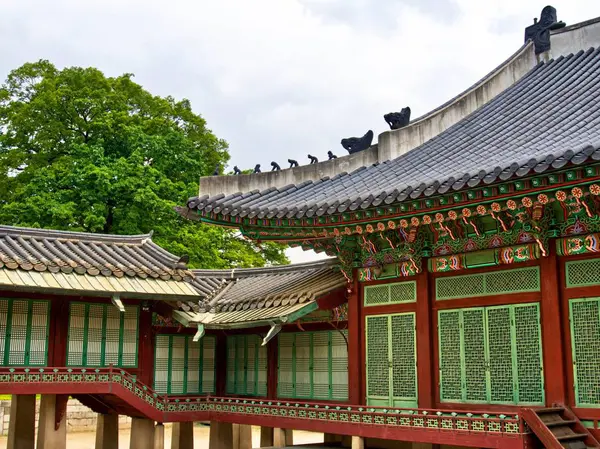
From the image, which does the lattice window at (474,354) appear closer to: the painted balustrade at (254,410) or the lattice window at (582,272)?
the painted balustrade at (254,410)

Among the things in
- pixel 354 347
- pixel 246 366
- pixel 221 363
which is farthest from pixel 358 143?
pixel 221 363

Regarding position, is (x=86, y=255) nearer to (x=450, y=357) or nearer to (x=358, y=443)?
(x=358, y=443)

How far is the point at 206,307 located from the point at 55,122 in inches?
711

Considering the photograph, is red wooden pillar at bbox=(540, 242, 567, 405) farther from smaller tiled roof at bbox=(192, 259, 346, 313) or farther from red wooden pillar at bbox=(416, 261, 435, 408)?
smaller tiled roof at bbox=(192, 259, 346, 313)

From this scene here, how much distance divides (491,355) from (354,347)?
309cm

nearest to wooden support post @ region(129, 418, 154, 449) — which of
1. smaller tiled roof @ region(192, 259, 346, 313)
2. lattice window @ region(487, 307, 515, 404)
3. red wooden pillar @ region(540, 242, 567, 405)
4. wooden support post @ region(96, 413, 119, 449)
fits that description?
wooden support post @ region(96, 413, 119, 449)

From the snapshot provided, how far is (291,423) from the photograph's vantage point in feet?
45.5

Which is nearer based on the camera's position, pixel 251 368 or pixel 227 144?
pixel 251 368

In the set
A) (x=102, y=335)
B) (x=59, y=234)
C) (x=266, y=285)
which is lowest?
(x=102, y=335)

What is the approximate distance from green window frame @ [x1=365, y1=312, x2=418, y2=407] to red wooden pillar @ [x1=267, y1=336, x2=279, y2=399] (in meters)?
3.39

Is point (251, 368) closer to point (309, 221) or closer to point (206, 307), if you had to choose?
point (206, 307)

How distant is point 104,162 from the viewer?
30500mm

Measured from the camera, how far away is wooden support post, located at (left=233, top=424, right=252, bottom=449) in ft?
60.8

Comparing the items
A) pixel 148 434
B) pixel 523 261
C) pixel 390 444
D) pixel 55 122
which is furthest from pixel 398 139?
pixel 55 122
